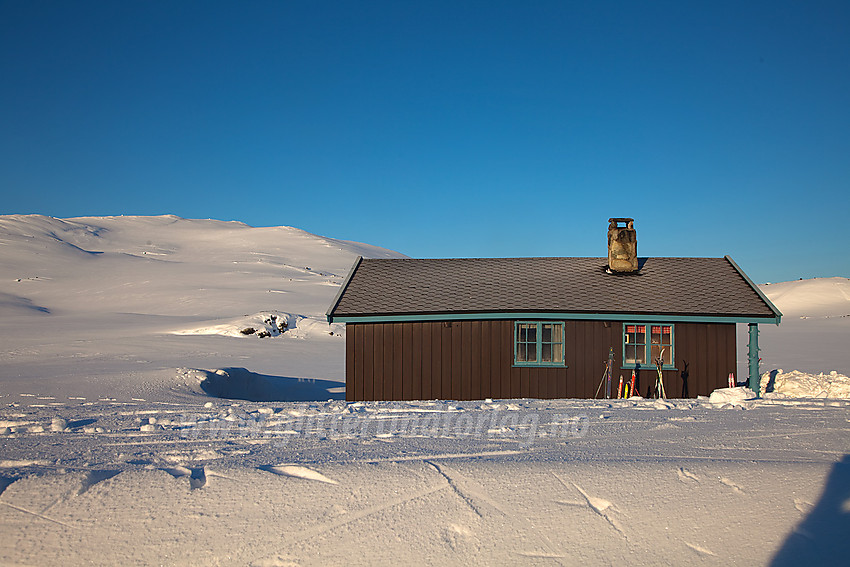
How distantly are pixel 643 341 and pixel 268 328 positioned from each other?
2548 centimetres

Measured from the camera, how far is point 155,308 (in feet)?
169

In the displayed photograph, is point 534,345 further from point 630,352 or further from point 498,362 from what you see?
point 630,352

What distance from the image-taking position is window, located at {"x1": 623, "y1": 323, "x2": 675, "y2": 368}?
1443 centimetres

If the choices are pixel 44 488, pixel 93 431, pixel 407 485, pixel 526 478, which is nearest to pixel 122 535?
pixel 44 488

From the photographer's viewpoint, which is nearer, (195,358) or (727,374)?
(727,374)

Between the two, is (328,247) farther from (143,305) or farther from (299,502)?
(299,502)

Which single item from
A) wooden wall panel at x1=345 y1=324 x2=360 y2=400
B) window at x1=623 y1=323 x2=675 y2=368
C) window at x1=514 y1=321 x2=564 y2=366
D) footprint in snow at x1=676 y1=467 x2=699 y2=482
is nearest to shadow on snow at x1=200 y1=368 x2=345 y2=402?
wooden wall panel at x1=345 y1=324 x2=360 y2=400

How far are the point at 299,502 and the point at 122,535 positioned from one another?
4.80 feet

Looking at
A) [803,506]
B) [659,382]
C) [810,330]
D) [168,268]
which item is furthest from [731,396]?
[168,268]

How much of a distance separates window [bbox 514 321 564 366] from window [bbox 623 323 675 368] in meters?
1.54

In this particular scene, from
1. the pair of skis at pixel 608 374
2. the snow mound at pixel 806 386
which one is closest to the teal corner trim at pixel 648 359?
the pair of skis at pixel 608 374

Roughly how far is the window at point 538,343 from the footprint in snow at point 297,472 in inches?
344

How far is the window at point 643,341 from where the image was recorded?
14430 millimetres

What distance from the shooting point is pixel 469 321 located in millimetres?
14539
